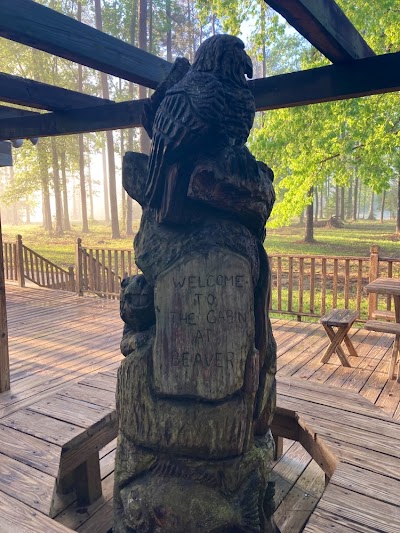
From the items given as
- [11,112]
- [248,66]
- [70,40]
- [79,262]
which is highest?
[11,112]

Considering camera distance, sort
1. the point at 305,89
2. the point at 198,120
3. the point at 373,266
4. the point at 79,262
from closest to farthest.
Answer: the point at 198,120 < the point at 305,89 < the point at 373,266 < the point at 79,262

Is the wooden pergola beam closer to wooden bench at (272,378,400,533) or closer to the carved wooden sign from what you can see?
the carved wooden sign

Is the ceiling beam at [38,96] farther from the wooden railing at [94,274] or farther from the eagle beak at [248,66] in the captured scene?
the wooden railing at [94,274]

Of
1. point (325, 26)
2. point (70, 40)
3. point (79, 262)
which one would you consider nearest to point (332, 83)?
point (325, 26)

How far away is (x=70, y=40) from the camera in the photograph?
227cm

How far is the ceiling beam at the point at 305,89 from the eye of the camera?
256 centimetres

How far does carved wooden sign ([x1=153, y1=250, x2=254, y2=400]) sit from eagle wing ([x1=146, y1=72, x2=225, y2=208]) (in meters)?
0.40

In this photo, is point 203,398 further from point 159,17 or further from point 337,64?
point 159,17

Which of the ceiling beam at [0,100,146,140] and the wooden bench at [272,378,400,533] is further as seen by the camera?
the ceiling beam at [0,100,146,140]

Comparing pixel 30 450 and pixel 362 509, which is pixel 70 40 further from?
pixel 362 509

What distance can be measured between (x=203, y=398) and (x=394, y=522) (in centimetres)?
96

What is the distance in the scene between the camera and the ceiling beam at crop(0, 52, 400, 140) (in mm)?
2557

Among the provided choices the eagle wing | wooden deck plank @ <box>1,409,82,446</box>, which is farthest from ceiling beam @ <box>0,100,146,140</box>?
wooden deck plank @ <box>1,409,82,446</box>

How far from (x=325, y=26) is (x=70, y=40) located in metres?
1.33
